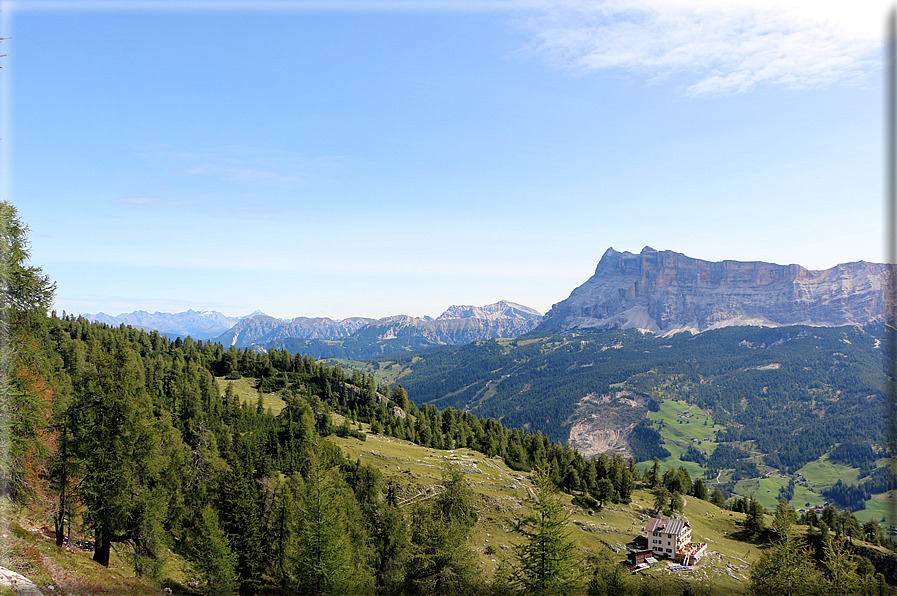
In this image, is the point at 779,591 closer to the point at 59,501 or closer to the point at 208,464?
the point at 59,501

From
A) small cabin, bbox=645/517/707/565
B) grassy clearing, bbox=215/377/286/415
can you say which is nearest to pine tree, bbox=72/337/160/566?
small cabin, bbox=645/517/707/565

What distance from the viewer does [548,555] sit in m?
28.9

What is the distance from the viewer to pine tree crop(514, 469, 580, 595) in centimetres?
2867

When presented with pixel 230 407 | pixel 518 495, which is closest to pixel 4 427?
pixel 230 407

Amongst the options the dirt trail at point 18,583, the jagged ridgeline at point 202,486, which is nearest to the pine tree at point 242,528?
the jagged ridgeline at point 202,486

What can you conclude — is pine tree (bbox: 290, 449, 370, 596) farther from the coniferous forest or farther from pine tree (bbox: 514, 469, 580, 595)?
pine tree (bbox: 514, 469, 580, 595)

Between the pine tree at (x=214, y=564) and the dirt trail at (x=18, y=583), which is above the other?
the dirt trail at (x=18, y=583)

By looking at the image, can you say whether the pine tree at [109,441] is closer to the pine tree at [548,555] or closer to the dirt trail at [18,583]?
the dirt trail at [18,583]

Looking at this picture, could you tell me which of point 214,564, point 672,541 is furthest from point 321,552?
point 672,541

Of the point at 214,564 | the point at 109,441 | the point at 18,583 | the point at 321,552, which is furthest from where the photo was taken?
the point at 214,564

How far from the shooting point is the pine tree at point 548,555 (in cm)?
2867

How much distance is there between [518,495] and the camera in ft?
350

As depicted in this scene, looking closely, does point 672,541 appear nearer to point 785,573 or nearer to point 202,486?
point 785,573

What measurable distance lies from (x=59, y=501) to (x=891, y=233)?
5220 centimetres
